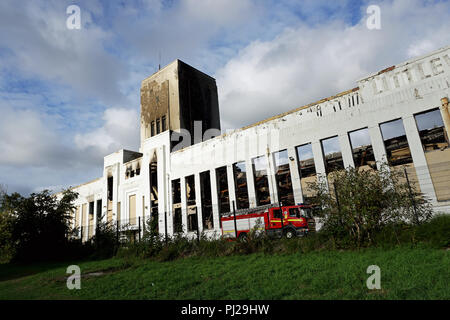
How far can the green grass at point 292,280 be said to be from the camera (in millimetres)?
5051

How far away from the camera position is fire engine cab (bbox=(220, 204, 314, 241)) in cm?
1477

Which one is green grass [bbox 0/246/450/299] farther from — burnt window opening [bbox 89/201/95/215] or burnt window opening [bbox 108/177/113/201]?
burnt window opening [bbox 89/201/95/215]

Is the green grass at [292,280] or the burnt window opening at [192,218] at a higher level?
the burnt window opening at [192,218]

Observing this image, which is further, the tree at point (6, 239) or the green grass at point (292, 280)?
the tree at point (6, 239)

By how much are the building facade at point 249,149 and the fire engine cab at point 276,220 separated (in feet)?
5.54

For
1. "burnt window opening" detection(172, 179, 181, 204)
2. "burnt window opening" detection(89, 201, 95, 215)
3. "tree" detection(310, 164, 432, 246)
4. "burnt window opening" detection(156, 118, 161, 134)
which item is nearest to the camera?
"tree" detection(310, 164, 432, 246)

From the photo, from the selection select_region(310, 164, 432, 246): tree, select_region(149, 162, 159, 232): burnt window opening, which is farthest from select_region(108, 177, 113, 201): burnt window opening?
select_region(310, 164, 432, 246): tree

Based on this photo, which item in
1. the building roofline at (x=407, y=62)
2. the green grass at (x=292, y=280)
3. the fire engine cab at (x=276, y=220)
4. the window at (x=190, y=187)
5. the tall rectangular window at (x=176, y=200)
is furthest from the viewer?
the window at (x=190, y=187)

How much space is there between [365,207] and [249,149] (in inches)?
461

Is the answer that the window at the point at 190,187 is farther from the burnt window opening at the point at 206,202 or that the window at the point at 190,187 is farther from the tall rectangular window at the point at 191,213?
the burnt window opening at the point at 206,202

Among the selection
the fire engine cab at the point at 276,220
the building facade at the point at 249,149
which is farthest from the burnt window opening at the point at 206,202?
the fire engine cab at the point at 276,220

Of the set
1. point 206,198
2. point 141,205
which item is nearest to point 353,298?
point 206,198

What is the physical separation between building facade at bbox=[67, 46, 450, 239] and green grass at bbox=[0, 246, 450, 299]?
13.8ft
